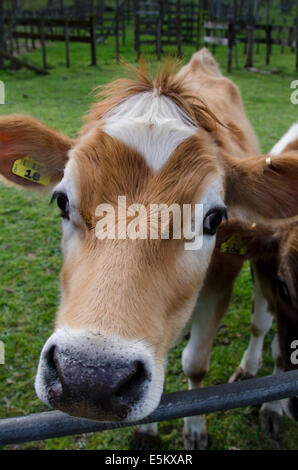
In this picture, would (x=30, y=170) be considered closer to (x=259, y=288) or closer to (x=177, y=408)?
(x=177, y=408)

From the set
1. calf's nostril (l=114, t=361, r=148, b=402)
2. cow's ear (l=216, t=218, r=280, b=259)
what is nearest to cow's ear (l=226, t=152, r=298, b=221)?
cow's ear (l=216, t=218, r=280, b=259)

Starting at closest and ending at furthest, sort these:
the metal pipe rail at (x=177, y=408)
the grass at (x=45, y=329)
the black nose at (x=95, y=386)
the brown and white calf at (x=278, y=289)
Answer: the black nose at (x=95, y=386) < the metal pipe rail at (x=177, y=408) < the brown and white calf at (x=278, y=289) < the grass at (x=45, y=329)

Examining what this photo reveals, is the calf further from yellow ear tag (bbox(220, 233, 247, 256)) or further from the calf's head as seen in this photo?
the calf's head

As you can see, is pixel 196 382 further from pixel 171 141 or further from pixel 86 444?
pixel 171 141

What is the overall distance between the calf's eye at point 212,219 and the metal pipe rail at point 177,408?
77cm

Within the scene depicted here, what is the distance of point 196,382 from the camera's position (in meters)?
3.49

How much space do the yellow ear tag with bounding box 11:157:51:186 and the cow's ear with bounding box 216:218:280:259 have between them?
120cm

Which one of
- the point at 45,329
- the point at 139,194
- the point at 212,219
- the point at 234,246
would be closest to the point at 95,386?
the point at 139,194

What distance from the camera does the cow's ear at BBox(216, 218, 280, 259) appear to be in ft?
9.29

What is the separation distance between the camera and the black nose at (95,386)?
1352mm

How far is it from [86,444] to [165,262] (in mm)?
2171

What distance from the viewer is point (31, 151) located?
2.53m

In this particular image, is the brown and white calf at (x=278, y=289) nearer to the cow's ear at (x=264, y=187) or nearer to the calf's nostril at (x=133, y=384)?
the cow's ear at (x=264, y=187)

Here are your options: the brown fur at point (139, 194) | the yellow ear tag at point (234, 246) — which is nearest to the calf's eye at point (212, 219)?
the brown fur at point (139, 194)
